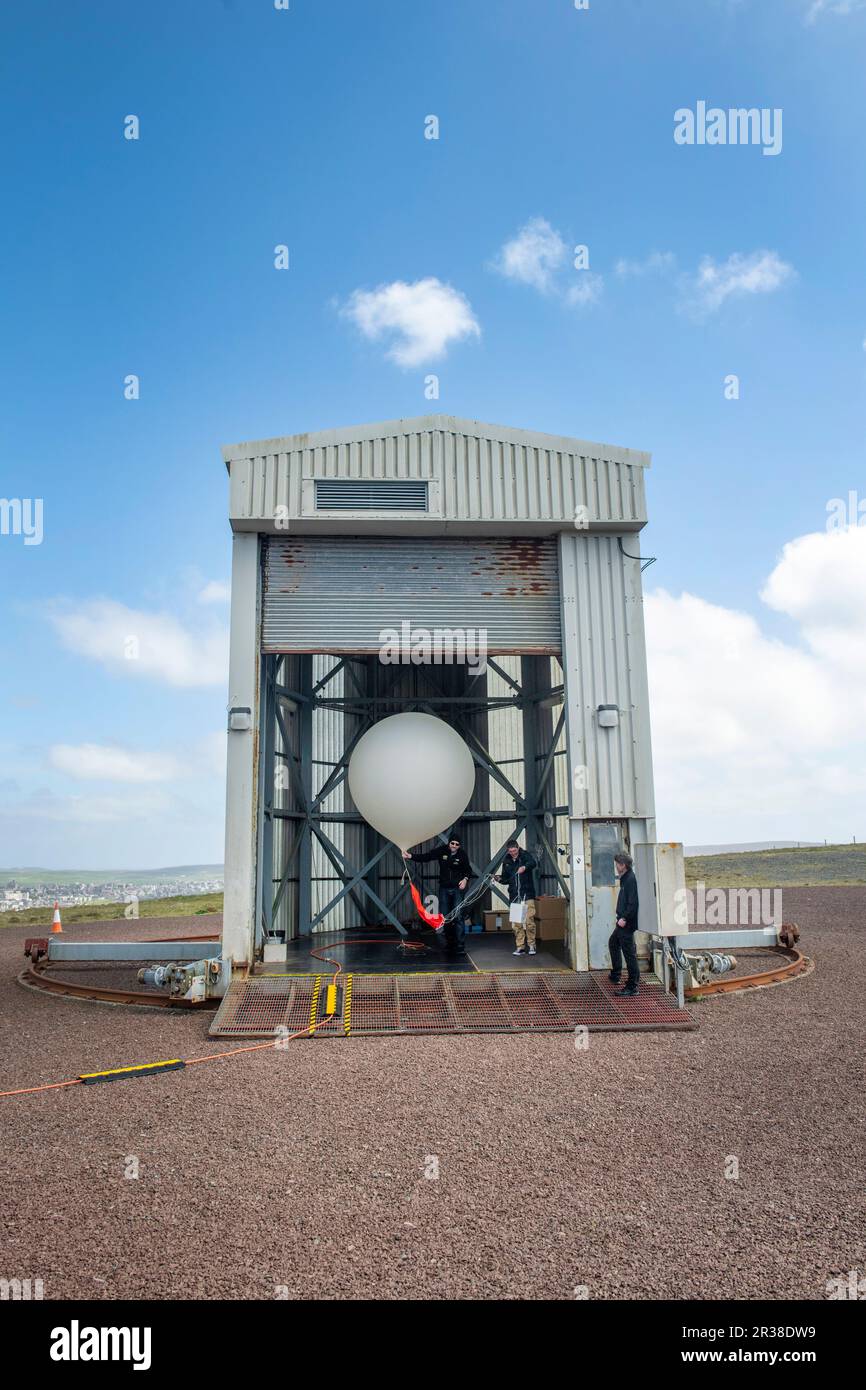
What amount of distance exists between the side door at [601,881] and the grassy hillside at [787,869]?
1821 cm

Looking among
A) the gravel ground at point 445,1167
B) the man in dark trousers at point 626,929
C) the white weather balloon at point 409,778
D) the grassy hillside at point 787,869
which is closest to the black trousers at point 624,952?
the man in dark trousers at point 626,929

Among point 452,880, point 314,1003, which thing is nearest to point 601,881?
point 452,880

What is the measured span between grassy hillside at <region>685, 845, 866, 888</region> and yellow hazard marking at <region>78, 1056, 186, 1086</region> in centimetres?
2309

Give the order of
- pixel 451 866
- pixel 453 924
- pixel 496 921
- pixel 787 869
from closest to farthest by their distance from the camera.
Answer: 1. pixel 453 924
2. pixel 451 866
3. pixel 496 921
4. pixel 787 869

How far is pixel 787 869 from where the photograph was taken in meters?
36.8

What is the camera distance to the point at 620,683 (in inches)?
472

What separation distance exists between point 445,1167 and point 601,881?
6341 millimetres

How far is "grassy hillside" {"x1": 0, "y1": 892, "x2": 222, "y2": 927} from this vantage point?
81.3ft

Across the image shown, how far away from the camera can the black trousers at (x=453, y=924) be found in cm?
1312

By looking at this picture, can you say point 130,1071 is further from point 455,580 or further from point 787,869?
point 787,869

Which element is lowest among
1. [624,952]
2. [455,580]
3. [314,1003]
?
[314,1003]
